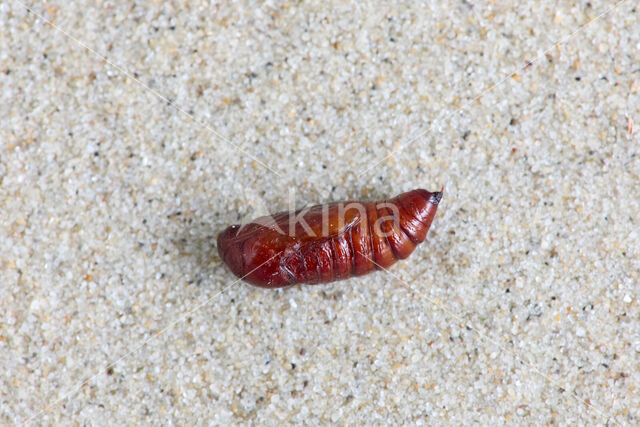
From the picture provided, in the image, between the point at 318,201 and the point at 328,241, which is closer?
the point at 328,241

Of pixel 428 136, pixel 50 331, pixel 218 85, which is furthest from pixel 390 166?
pixel 50 331

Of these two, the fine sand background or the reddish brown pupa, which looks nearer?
the reddish brown pupa

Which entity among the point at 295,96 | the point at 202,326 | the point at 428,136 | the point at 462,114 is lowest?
the point at 202,326

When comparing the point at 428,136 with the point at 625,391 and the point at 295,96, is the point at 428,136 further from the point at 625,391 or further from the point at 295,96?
the point at 625,391
